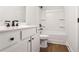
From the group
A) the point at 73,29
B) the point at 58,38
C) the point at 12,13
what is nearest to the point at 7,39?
the point at 12,13

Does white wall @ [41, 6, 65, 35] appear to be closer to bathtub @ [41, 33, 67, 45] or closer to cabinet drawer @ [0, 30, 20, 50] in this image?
bathtub @ [41, 33, 67, 45]

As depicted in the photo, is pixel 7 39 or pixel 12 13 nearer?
pixel 7 39

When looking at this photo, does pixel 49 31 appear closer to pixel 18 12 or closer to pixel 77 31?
pixel 18 12

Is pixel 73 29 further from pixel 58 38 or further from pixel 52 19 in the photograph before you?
pixel 52 19

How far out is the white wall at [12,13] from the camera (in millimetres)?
1910

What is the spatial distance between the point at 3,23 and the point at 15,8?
63cm

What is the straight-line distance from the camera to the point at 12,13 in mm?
2213

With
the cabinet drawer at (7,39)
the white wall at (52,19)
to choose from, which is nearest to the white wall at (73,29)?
the cabinet drawer at (7,39)

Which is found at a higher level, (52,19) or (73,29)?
(52,19)

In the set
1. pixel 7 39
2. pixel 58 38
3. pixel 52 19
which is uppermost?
pixel 52 19

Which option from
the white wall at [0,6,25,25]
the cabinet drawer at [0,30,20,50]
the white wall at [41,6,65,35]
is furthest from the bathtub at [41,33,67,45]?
the cabinet drawer at [0,30,20,50]
